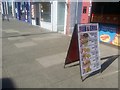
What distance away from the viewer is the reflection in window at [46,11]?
45.6ft

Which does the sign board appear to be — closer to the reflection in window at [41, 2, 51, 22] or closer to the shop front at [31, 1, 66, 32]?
the shop front at [31, 1, 66, 32]

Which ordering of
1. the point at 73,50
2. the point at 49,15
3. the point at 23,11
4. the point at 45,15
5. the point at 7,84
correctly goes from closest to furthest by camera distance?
1. the point at 7,84
2. the point at 73,50
3. the point at 49,15
4. the point at 45,15
5. the point at 23,11

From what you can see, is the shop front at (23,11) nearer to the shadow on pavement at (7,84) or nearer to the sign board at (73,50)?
the sign board at (73,50)

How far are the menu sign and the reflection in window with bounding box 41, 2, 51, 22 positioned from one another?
9.64m

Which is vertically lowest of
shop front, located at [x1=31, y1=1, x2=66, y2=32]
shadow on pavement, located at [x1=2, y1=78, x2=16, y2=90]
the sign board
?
shadow on pavement, located at [x1=2, y1=78, x2=16, y2=90]

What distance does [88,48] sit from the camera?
459cm

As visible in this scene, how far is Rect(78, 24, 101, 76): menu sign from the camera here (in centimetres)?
437

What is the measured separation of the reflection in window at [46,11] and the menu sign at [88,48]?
9.64 meters

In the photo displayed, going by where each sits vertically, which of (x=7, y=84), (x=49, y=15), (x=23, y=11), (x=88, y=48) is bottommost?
(x=7, y=84)

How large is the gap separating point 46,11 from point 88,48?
10739 millimetres

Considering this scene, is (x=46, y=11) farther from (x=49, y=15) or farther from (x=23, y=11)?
(x=23, y=11)

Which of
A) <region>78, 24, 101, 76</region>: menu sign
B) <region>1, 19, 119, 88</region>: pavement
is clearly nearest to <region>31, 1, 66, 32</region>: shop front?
<region>1, 19, 119, 88</region>: pavement

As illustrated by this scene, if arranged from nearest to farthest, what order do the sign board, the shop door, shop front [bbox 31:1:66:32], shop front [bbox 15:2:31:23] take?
the sign board < shop front [bbox 31:1:66:32] < the shop door < shop front [bbox 15:2:31:23]

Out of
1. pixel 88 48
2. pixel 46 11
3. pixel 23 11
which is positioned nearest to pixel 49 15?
pixel 46 11
